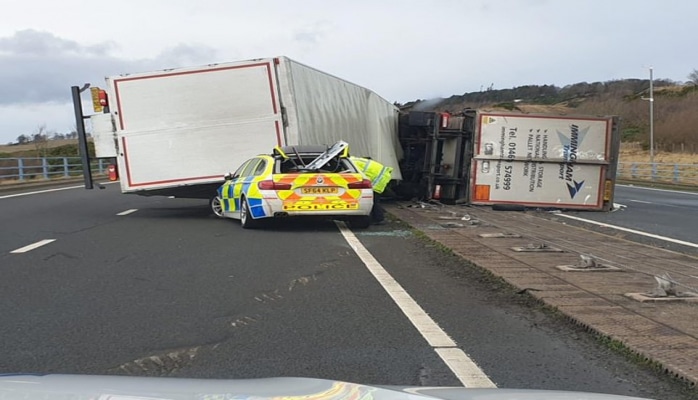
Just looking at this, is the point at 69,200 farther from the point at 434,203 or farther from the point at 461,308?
the point at 461,308

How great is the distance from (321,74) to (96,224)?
5.67m

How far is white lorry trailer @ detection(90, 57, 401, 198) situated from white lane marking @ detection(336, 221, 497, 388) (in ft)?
17.2

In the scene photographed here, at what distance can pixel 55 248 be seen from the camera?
9.97 m

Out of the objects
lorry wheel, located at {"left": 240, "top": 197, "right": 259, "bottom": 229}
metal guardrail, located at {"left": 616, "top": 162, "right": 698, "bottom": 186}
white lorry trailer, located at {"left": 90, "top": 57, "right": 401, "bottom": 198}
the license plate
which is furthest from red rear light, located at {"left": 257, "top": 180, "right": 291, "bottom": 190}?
metal guardrail, located at {"left": 616, "top": 162, "right": 698, "bottom": 186}

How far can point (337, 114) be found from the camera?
54.1 ft

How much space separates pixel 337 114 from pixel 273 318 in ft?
36.1

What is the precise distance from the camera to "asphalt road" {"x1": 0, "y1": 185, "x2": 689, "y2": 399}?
4.51 meters

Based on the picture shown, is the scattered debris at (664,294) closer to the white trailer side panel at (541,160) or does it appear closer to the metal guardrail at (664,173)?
the white trailer side panel at (541,160)

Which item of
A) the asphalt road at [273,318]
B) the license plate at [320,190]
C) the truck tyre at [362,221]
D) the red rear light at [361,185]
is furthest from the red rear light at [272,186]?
the truck tyre at [362,221]

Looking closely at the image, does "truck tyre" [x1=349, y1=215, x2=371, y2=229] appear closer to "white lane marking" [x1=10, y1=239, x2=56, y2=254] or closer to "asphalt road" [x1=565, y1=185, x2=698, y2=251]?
"asphalt road" [x1=565, y1=185, x2=698, y2=251]

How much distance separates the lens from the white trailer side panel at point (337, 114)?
13250mm

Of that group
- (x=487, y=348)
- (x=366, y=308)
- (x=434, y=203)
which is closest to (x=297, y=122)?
(x=434, y=203)

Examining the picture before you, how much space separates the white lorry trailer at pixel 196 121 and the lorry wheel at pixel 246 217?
3.81 feet

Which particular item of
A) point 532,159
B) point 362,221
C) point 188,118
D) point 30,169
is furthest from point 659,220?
point 30,169
